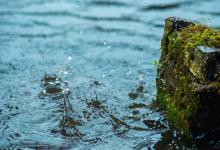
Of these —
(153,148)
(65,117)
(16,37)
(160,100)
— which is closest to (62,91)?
(65,117)

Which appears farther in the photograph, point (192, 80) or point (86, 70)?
point (86, 70)

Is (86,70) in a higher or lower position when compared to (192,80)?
lower

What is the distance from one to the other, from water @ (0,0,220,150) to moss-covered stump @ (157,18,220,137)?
0.27m

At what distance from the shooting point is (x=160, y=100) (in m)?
6.60

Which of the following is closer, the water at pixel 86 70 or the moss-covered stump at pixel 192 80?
the moss-covered stump at pixel 192 80

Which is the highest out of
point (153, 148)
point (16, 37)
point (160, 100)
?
point (16, 37)

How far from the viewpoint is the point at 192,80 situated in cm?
552

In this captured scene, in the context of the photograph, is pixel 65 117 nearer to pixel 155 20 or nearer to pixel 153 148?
pixel 153 148

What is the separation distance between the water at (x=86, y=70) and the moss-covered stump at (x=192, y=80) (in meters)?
0.27

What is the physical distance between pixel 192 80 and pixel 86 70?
11.5ft

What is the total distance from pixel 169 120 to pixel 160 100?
1.79 feet

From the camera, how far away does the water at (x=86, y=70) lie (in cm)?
609

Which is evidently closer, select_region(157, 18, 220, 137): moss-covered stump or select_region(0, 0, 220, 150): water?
select_region(157, 18, 220, 137): moss-covered stump

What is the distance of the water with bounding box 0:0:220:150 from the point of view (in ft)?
20.0
